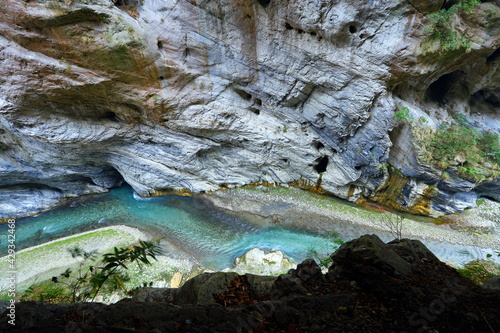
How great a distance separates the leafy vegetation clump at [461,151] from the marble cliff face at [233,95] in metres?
0.51

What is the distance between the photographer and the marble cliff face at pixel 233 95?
8.68 metres

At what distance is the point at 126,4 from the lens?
983 cm

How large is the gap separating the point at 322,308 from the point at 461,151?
492 inches

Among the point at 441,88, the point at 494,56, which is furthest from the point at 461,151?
the point at 494,56

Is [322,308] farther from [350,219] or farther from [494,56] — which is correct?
[494,56]

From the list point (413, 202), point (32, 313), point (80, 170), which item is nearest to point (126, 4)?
point (80, 170)

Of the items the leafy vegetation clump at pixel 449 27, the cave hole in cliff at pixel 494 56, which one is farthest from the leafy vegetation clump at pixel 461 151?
the leafy vegetation clump at pixel 449 27

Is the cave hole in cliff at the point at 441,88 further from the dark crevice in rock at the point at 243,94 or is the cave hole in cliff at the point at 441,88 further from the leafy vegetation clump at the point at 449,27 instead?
the dark crevice in rock at the point at 243,94

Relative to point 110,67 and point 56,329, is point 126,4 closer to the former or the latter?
point 110,67

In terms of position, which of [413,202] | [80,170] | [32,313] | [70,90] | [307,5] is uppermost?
[307,5]

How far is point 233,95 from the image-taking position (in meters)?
12.1

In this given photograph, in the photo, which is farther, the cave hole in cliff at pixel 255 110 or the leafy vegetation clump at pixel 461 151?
the cave hole in cliff at pixel 255 110

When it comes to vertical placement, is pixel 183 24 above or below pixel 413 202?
above

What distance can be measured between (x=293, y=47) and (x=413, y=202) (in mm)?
10266
